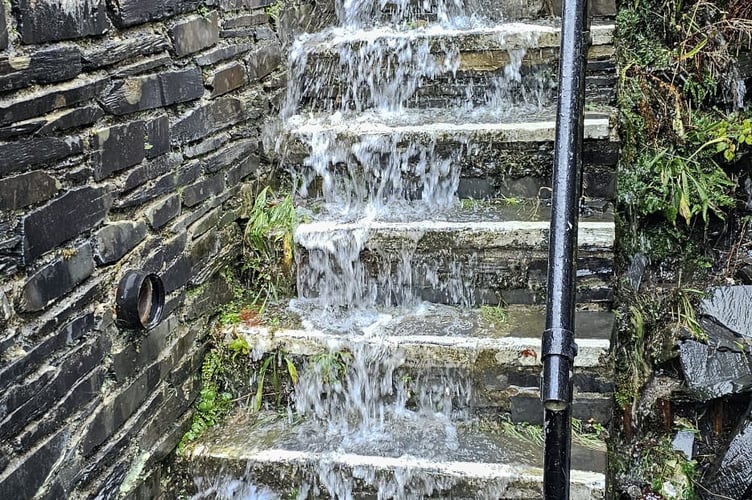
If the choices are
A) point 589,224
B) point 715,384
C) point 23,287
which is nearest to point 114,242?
point 23,287

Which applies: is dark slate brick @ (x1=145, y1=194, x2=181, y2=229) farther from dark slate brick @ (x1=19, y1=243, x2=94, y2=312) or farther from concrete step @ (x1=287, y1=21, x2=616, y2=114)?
concrete step @ (x1=287, y1=21, x2=616, y2=114)

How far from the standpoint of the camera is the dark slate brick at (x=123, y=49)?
1.60 metres

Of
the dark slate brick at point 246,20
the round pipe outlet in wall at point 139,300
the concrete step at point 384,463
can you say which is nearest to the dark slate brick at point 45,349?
the round pipe outlet in wall at point 139,300

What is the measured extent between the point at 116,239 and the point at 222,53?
859mm

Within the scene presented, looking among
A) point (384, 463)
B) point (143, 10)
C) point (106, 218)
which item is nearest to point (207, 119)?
point (143, 10)

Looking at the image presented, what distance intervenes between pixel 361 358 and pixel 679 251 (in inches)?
55.9

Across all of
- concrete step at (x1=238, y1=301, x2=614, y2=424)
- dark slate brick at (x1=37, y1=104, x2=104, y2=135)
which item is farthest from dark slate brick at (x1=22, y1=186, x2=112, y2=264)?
concrete step at (x1=238, y1=301, x2=614, y2=424)

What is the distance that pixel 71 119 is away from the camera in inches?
60.1

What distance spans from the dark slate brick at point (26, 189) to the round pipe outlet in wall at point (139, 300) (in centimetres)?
35

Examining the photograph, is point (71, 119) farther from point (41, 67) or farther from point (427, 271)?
point (427, 271)

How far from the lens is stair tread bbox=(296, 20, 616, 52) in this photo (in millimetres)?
2598

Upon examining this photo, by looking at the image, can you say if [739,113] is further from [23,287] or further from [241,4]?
[23,287]

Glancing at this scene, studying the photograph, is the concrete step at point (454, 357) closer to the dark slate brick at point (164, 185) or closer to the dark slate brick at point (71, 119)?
A: the dark slate brick at point (164, 185)

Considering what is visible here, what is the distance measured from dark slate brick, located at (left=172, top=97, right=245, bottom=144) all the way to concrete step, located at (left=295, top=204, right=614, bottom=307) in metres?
0.46
